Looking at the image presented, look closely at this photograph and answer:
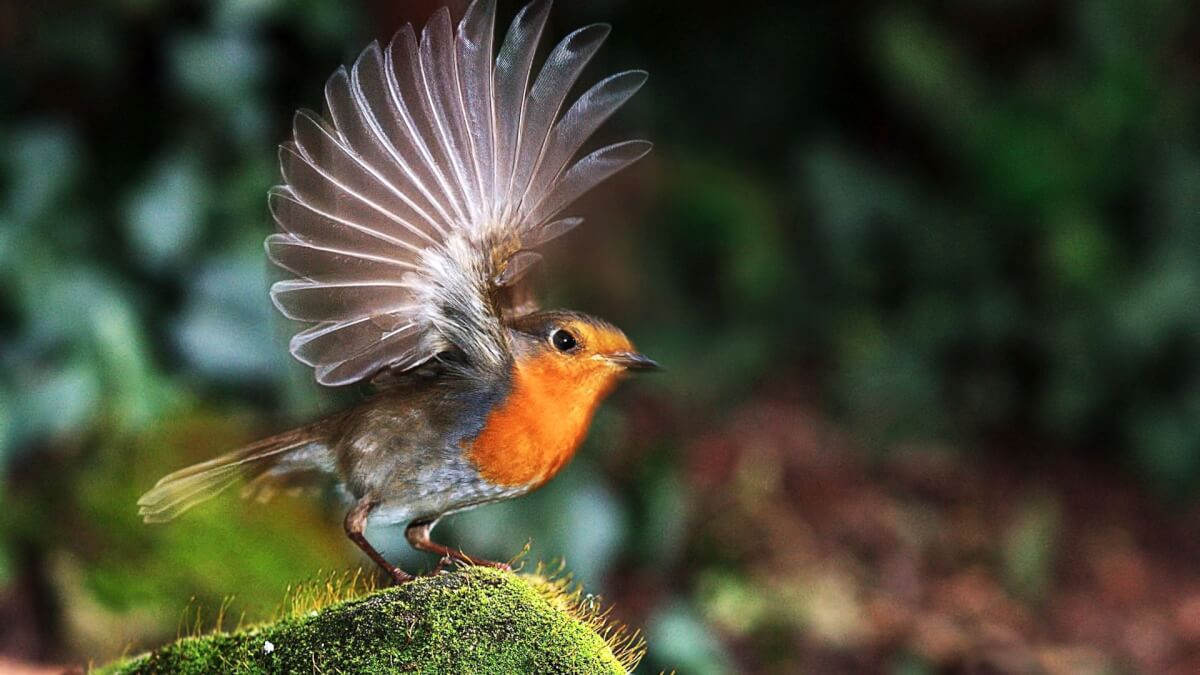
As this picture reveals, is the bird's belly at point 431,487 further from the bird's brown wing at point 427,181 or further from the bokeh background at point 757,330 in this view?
the bokeh background at point 757,330

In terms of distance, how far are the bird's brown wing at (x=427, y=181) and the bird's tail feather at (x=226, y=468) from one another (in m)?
0.25

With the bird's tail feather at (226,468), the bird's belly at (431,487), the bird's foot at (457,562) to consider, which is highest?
the bird's belly at (431,487)

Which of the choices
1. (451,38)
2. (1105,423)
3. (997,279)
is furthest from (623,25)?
(451,38)

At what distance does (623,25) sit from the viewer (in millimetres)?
6973

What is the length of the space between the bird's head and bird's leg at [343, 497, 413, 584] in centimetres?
35

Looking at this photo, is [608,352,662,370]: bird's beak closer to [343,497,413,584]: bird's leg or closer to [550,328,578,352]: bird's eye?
[550,328,578,352]: bird's eye

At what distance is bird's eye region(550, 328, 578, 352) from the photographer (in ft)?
7.80

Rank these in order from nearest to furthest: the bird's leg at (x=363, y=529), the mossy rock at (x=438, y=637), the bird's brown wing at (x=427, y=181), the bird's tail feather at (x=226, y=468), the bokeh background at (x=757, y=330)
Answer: the mossy rock at (x=438, y=637) → the bird's brown wing at (x=427, y=181) → the bird's leg at (x=363, y=529) → the bird's tail feather at (x=226, y=468) → the bokeh background at (x=757, y=330)

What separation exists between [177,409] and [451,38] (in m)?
2.49

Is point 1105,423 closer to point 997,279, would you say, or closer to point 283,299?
point 997,279

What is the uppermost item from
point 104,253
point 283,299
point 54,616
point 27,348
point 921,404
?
point 921,404

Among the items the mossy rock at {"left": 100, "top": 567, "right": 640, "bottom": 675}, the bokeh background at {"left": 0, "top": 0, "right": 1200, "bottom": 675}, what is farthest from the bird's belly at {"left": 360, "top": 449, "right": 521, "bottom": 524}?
the bokeh background at {"left": 0, "top": 0, "right": 1200, "bottom": 675}

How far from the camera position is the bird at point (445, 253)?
2.19 m

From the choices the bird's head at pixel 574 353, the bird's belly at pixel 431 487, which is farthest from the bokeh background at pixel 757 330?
the bird's head at pixel 574 353
